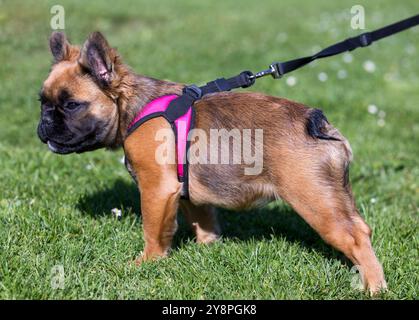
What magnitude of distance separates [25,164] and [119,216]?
4.87 feet

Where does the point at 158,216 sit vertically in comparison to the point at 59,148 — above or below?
below

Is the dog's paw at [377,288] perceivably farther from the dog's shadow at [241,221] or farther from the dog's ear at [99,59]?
the dog's ear at [99,59]

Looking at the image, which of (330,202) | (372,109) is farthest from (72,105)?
(372,109)

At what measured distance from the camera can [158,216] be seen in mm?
3758

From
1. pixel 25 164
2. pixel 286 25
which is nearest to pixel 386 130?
pixel 25 164

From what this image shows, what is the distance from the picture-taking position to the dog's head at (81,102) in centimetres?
369

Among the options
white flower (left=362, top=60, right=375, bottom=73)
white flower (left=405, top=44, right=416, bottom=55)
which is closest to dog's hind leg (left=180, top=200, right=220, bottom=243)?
white flower (left=362, top=60, right=375, bottom=73)

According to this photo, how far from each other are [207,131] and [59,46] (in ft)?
3.93

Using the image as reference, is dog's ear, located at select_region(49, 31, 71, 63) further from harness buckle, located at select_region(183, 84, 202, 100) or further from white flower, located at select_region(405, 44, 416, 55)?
white flower, located at select_region(405, 44, 416, 55)

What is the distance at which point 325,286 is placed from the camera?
141 inches

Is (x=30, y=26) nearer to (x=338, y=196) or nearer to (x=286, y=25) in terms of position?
(x=286, y=25)

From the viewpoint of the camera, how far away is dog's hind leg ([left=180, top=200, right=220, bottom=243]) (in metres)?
4.39

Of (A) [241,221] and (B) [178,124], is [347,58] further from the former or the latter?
(B) [178,124]
